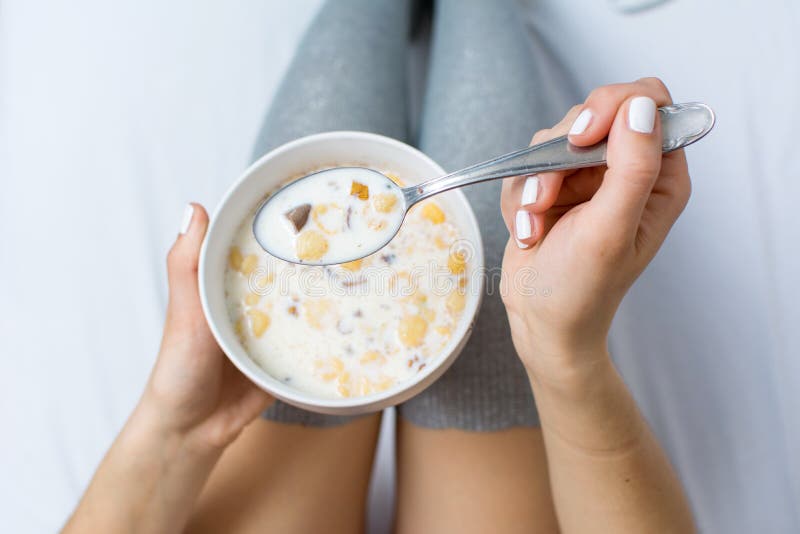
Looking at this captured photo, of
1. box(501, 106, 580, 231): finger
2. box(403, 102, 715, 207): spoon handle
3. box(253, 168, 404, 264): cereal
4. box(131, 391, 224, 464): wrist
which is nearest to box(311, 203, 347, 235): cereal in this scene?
box(253, 168, 404, 264): cereal

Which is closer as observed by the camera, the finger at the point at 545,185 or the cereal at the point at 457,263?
the finger at the point at 545,185

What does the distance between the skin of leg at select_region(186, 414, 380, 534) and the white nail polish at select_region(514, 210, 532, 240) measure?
A: 1.39ft

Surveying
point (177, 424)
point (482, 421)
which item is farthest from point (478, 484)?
point (177, 424)

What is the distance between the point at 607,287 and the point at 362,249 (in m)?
0.26

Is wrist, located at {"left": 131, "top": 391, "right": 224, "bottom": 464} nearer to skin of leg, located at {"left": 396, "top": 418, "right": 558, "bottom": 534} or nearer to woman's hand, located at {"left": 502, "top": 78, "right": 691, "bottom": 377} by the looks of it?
skin of leg, located at {"left": 396, "top": 418, "right": 558, "bottom": 534}

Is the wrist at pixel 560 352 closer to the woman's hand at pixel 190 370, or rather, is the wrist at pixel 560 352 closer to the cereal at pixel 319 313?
the cereal at pixel 319 313

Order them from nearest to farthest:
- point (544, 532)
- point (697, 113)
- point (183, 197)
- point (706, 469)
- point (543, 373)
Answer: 1. point (697, 113)
2. point (543, 373)
3. point (544, 532)
4. point (706, 469)
5. point (183, 197)

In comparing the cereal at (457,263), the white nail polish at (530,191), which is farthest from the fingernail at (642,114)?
the cereal at (457,263)

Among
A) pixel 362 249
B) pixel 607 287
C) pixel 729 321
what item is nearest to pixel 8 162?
pixel 362 249

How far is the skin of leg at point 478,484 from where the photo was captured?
2.64ft

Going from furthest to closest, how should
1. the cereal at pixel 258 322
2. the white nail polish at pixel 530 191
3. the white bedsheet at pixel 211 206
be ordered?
the white bedsheet at pixel 211 206 → the cereal at pixel 258 322 → the white nail polish at pixel 530 191

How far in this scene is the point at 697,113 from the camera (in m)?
0.51

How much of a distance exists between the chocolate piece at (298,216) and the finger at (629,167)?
0.32 meters

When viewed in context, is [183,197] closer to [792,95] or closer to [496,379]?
[496,379]
